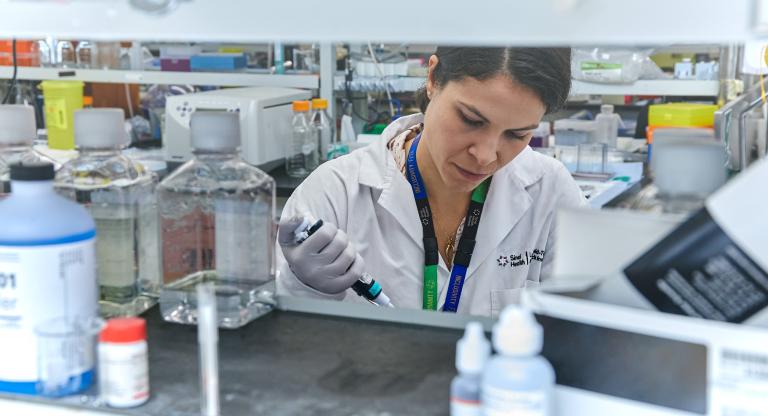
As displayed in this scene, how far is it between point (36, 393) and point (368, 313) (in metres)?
0.44

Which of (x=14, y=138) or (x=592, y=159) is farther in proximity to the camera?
(x=592, y=159)

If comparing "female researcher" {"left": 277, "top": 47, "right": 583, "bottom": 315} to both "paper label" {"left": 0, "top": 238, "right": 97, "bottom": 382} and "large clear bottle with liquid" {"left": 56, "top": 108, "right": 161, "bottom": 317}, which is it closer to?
"large clear bottle with liquid" {"left": 56, "top": 108, "right": 161, "bottom": 317}

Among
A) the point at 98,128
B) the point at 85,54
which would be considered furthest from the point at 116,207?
the point at 85,54

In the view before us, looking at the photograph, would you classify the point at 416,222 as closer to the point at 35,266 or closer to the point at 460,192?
the point at 460,192

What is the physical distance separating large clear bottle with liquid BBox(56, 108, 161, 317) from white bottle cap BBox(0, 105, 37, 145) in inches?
4.6

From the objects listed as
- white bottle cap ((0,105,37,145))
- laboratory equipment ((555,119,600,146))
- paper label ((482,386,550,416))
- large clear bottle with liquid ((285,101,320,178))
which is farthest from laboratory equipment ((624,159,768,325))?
laboratory equipment ((555,119,600,146))

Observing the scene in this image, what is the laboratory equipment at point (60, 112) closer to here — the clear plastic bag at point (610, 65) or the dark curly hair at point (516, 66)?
the clear plastic bag at point (610, 65)

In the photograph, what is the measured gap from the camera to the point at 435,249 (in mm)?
1925

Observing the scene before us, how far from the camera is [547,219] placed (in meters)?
2.01

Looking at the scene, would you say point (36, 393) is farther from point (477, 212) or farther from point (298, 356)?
point (477, 212)

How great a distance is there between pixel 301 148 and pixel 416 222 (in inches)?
69.4

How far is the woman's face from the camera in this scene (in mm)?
1744

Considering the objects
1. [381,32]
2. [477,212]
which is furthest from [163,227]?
[477,212]

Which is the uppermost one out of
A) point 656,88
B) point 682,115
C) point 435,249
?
point 656,88
